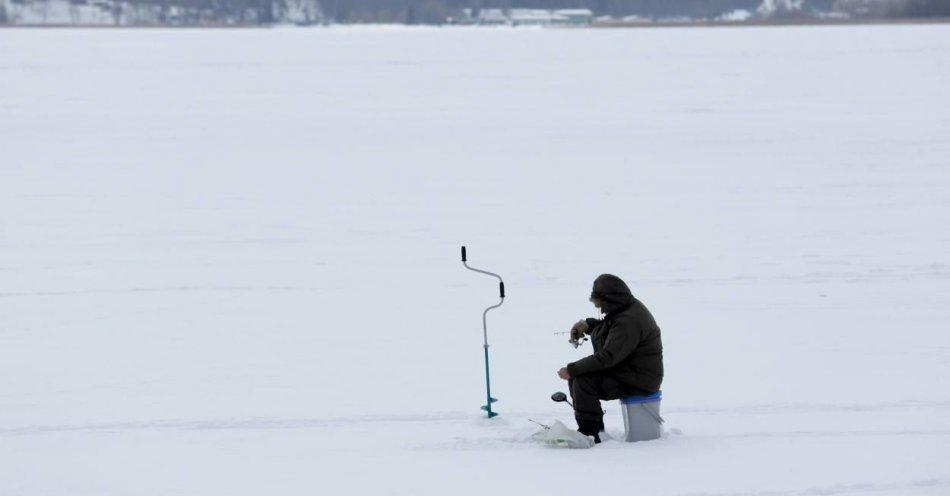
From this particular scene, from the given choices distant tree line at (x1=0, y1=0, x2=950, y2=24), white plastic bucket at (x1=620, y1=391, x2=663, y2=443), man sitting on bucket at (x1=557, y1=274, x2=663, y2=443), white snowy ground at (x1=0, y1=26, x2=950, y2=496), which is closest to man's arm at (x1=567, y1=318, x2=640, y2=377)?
man sitting on bucket at (x1=557, y1=274, x2=663, y2=443)

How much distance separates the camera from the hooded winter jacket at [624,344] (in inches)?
213

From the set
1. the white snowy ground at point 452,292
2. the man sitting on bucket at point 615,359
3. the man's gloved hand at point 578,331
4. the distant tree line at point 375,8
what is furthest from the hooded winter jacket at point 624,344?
the distant tree line at point 375,8

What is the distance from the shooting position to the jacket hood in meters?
5.41

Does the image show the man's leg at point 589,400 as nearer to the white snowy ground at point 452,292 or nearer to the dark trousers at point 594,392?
Answer: the dark trousers at point 594,392

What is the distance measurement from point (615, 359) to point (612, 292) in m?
0.27

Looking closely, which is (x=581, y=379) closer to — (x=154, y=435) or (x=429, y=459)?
(x=429, y=459)

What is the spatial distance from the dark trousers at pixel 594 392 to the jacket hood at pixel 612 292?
308 mm

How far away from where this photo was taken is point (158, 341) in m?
7.92

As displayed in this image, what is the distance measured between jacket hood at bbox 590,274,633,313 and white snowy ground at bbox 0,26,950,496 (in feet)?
2.07

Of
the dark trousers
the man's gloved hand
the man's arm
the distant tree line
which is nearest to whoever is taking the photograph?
the man's arm

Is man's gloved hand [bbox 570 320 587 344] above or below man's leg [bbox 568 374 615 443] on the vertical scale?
above

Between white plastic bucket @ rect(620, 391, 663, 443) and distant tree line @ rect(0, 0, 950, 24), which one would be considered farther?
distant tree line @ rect(0, 0, 950, 24)

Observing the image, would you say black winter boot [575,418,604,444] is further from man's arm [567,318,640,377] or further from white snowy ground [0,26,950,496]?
man's arm [567,318,640,377]

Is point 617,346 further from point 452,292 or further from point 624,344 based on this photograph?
point 452,292
